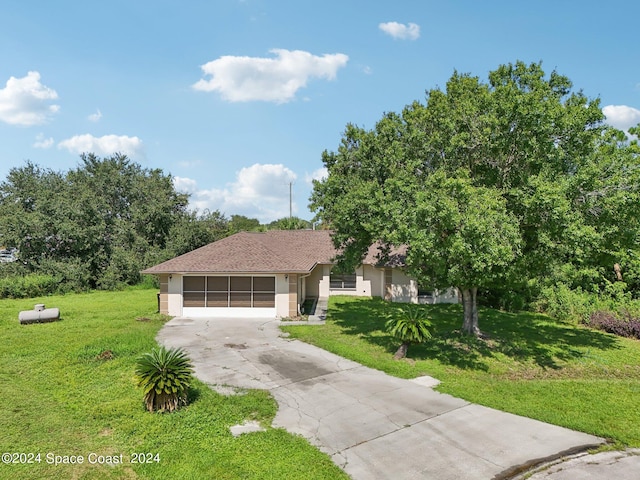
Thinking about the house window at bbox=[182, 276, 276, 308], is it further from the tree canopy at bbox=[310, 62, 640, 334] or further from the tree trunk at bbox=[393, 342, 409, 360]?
the tree trunk at bbox=[393, 342, 409, 360]

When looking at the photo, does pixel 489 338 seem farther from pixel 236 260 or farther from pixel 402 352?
pixel 236 260

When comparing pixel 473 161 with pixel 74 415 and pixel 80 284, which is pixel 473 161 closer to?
pixel 74 415

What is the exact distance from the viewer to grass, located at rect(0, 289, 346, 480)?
555cm

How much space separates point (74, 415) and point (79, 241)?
25.7 meters

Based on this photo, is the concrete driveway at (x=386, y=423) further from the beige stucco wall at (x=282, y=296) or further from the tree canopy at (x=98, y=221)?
the tree canopy at (x=98, y=221)

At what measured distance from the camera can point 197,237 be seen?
32.6 metres

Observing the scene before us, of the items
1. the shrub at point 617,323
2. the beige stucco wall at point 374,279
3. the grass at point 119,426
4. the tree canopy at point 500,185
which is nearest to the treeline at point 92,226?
the beige stucco wall at point 374,279

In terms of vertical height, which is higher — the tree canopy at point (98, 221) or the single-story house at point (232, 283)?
the tree canopy at point (98, 221)

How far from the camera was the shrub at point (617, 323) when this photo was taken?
16.0m

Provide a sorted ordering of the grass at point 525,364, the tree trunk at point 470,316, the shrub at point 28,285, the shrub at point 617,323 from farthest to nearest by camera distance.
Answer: the shrub at point 28,285, the shrub at point 617,323, the tree trunk at point 470,316, the grass at point 525,364

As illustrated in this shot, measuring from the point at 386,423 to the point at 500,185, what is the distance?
848 centimetres

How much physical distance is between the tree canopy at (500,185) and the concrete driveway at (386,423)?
353 cm

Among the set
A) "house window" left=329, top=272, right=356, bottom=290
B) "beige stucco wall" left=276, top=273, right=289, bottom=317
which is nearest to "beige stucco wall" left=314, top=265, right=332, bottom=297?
"house window" left=329, top=272, right=356, bottom=290

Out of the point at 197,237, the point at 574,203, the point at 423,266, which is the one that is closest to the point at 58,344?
the point at 423,266
